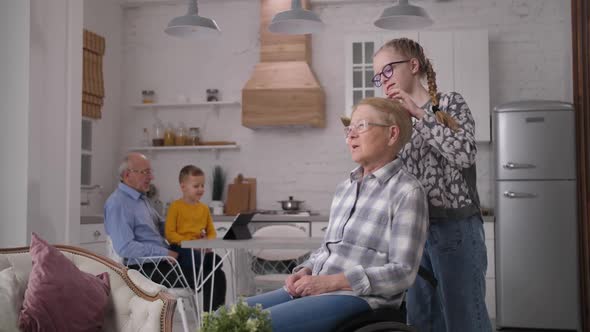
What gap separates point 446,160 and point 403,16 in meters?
2.25

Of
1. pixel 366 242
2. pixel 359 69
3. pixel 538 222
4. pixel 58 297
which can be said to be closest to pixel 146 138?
pixel 359 69

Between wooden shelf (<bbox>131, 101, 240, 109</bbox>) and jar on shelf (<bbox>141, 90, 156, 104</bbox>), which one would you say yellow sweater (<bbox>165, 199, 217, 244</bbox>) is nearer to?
wooden shelf (<bbox>131, 101, 240, 109</bbox>)

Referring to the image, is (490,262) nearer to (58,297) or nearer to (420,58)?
(420,58)

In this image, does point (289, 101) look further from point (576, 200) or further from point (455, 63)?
point (576, 200)

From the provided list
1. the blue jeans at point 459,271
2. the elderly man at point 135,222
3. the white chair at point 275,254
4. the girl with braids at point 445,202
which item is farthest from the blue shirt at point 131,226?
the blue jeans at point 459,271

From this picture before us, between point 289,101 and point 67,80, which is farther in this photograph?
point 289,101

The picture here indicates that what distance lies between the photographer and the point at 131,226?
429 cm

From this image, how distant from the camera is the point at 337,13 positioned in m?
6.65

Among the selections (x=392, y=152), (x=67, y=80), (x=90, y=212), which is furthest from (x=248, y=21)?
(x=392, y=152)

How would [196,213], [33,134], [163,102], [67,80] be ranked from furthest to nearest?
1. [163,102]
2. [196,213]
3. [67,80]
4. [33,134]

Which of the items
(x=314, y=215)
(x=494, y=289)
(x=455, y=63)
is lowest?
(x=494, y=289)

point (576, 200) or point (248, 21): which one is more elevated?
point (248, 21)

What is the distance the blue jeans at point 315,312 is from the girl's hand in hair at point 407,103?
63 cm

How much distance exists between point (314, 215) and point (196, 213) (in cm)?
155
